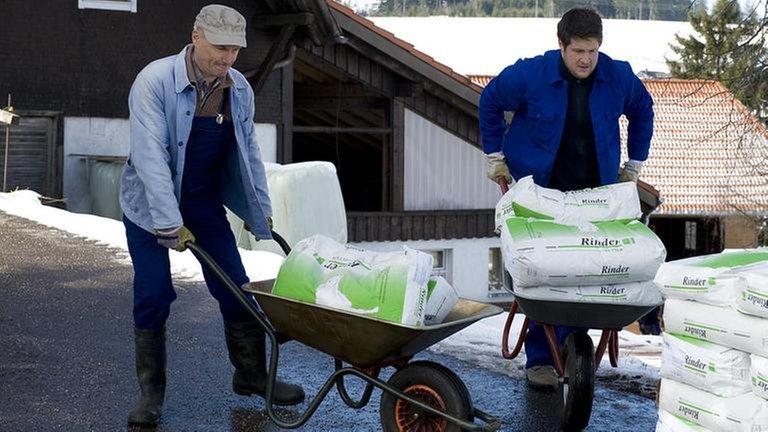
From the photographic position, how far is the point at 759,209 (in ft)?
105

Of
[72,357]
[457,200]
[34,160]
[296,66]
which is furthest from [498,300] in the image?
[72,357]

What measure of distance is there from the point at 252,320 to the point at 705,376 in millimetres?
2454

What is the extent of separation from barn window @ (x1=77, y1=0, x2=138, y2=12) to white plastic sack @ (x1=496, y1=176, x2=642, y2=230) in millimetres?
16969

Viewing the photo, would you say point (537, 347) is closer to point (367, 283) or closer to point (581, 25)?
point (581, 25)

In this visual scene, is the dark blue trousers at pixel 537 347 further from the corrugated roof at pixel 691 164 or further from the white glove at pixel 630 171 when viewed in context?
the corrugated roof at pixel 691 164

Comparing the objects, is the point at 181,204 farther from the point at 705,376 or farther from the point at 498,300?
the point at 498,300

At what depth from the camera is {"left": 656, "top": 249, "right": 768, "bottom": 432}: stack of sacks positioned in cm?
468

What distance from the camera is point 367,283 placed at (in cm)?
538

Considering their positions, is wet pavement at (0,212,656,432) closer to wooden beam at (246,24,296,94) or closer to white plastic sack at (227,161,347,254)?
white plastic sack at (227,161,347,254)

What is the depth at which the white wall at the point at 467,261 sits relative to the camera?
24.7 metres

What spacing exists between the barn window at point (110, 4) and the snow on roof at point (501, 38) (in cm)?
5338

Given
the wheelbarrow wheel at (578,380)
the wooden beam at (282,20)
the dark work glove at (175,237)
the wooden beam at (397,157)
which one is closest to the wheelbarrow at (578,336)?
the wheelbarrow wheel at (578,380)

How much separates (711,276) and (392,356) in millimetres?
1357

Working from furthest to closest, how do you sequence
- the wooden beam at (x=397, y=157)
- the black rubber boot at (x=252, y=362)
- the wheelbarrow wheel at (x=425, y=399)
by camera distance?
the wooden beam at (x=397, y=157)
the black rubber boot at (x=252, y=362)
the wheelbarrow wheel at (x=425, y=399)
